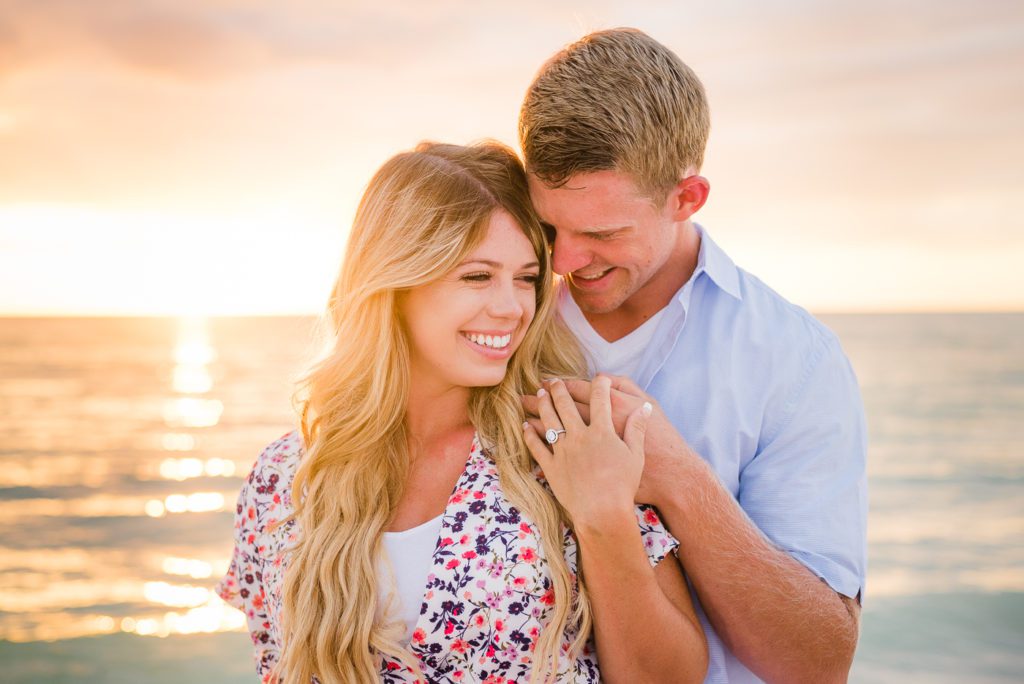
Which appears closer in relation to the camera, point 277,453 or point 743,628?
point 743,628

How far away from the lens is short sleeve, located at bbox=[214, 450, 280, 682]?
9.67ft

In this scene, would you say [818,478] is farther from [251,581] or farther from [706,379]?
[251,581]

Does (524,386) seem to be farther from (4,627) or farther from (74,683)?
(4,627)

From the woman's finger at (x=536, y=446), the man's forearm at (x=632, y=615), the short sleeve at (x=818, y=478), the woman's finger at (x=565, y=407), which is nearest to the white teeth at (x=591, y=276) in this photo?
the woman's finger at (x=565, y=407)

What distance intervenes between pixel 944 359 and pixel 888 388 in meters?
10.7

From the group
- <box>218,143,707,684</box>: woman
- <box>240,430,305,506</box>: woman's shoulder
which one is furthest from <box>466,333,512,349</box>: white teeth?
<box>240,430,305,506</box>: woman's shoulder

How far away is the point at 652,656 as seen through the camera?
2.34m

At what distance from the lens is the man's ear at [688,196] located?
2.81 meters

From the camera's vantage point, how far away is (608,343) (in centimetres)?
295

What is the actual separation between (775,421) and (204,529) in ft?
35.4

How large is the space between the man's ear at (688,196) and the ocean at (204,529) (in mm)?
1318

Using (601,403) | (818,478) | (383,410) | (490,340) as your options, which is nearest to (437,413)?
(383,410)

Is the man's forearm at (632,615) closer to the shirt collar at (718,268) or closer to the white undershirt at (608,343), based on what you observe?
the white undershirt at (608,343)

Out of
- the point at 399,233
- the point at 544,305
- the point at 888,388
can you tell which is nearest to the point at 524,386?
the point at 544,305
